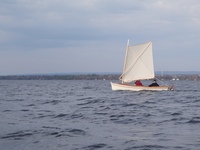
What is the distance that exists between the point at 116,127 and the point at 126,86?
122 ft

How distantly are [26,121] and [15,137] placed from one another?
212 inches

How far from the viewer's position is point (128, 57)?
56.5 meters

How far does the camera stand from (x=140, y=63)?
182ft

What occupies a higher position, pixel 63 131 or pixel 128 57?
pixel 128 57

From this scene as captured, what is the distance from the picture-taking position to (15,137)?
16.5 metres

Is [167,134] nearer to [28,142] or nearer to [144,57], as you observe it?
[28,142]

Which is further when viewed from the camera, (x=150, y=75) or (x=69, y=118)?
(x=150, y=75)

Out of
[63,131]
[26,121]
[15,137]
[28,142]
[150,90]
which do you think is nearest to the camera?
[28,142]

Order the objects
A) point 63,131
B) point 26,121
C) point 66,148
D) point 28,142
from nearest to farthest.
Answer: point 66,148, point 28,142, point 63,131, point 26,121

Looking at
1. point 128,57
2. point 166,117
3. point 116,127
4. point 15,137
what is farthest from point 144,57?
point 15,137

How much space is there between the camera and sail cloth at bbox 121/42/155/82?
55500mm

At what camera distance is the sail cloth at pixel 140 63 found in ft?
182

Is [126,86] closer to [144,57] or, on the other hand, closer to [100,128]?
[144,57]

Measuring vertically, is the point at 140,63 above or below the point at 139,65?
above
